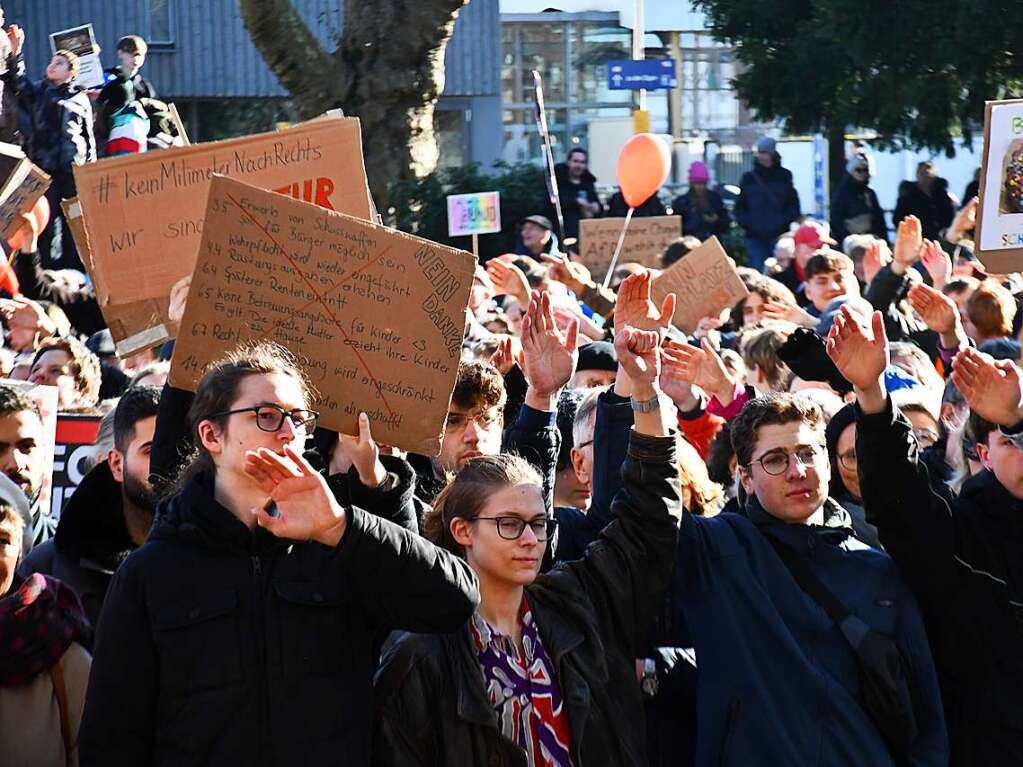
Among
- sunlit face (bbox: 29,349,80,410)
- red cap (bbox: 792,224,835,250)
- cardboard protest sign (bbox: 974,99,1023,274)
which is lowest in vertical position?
red cap (bbox: 792,224,835,250)

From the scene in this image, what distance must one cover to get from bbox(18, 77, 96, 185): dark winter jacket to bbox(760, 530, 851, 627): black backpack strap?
9016 millimetres

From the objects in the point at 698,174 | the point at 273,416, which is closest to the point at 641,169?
the point at 698,174

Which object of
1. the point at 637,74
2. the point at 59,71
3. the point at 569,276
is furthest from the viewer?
the point at 637,74

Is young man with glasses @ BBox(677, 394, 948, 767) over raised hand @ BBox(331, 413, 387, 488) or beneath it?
beneath

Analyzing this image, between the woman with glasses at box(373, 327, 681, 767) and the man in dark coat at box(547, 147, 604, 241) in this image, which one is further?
the man in dark coat at box(547, 147, 604, 241)

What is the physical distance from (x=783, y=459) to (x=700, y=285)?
4.47 metres

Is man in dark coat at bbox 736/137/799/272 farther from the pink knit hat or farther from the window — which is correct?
the window

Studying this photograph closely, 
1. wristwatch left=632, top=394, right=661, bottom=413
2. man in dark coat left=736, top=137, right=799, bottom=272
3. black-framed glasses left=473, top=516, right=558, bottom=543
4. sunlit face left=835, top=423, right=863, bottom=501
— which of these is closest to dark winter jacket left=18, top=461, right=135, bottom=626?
black-framed glasses left=473, top=516, right=558, bottom=543

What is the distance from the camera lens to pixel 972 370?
178 inches

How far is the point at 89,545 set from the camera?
452 centimetres

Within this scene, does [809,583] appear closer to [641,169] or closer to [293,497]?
[293,497]

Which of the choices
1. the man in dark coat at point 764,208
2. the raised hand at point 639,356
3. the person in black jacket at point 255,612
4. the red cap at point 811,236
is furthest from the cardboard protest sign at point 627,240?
the person in black jacket at point 255,612

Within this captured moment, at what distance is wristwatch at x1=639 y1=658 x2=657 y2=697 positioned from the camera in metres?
4.61

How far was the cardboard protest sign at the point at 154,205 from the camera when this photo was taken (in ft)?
16.5
